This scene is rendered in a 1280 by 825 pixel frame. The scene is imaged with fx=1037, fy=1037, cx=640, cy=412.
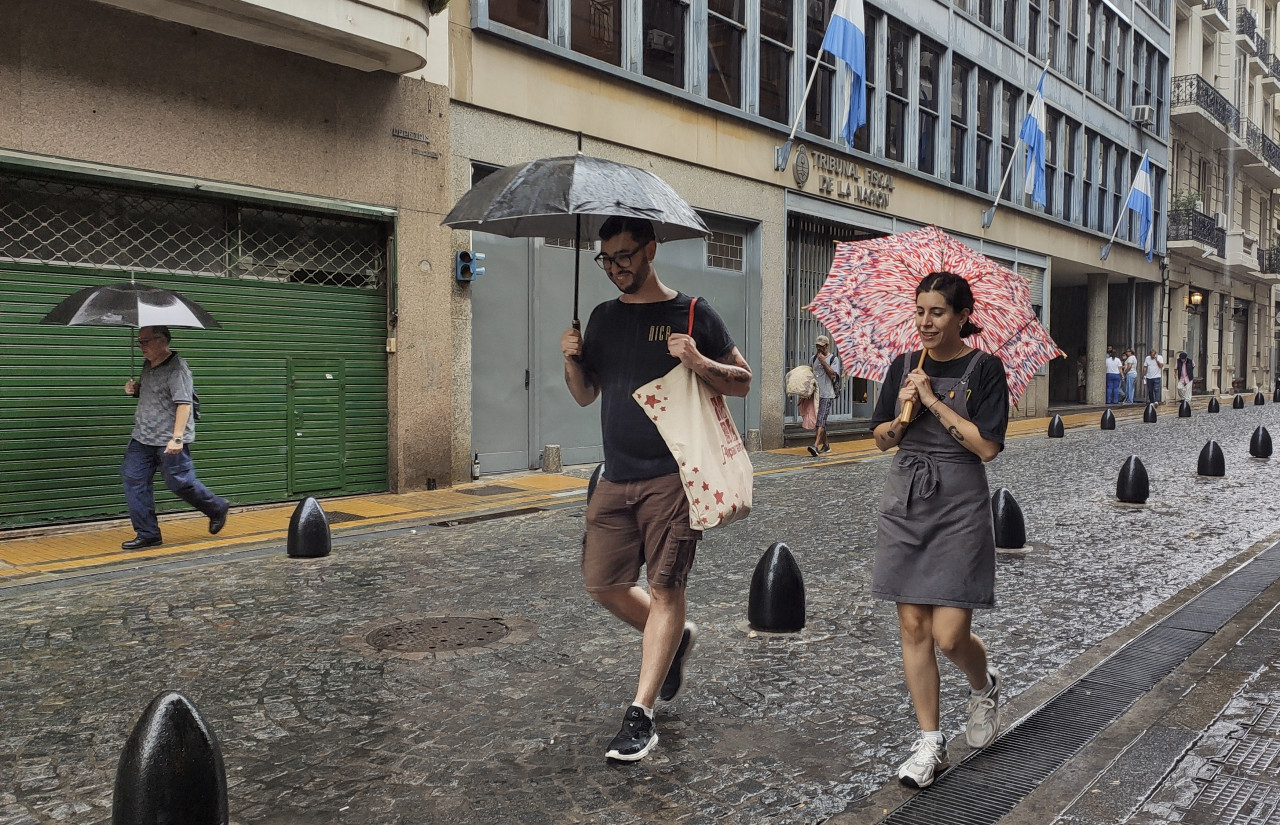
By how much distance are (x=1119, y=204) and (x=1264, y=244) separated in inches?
742

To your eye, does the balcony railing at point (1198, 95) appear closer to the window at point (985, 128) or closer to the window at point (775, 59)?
the window at point (985, 128)

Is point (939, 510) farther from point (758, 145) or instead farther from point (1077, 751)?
point (758, 145)

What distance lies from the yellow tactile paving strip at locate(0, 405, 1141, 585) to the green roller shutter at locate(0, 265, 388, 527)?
0.96ft

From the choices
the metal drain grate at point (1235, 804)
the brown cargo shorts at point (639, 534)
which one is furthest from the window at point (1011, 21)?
the metal drain grate at point (1235, 804)

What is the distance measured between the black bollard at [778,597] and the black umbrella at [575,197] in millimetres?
1992

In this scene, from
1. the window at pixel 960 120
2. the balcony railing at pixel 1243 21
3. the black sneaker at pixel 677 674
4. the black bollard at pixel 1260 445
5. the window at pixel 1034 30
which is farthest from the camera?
the balcony railing at pixel 1243 21

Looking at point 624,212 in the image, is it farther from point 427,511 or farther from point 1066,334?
point 1066,334

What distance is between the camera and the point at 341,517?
9711 mm

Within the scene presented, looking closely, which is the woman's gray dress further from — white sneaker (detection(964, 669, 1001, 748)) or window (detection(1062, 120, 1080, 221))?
window (detection(1062, 120, 1080, 221))

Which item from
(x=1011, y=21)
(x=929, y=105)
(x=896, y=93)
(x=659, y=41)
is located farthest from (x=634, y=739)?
(x=1011, y=21)

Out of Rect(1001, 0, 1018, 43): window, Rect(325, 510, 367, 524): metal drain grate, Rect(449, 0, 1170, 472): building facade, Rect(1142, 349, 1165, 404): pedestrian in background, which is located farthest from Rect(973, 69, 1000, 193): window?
Rect(325, 510, 367, 524): metal drain grate

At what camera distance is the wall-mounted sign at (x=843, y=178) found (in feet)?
58.0

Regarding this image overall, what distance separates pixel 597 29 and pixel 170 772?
41.7 feet

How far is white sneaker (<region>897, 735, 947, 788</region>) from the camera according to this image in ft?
11.4
